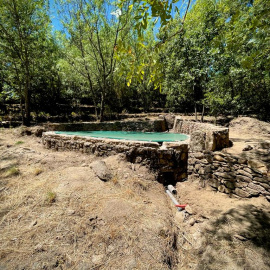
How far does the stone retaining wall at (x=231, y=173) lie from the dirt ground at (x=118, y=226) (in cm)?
20

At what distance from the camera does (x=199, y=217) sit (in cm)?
293

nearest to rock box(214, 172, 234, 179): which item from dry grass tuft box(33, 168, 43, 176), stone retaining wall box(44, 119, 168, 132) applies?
dry grass tuft box(33, 168, 43, 176)

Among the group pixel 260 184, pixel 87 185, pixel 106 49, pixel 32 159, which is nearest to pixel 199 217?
pixel 260 184

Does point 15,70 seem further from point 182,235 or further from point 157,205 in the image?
point 182,235

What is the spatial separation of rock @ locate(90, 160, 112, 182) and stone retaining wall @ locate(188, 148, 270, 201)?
2543 mm

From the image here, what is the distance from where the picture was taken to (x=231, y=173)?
3.50 meters

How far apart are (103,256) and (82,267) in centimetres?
28

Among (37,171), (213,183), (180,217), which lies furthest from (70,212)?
(213,183)

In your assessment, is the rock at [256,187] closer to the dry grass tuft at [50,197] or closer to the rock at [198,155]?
the rock at [198,155]

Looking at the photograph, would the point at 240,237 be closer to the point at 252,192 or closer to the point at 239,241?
the point at 239,241

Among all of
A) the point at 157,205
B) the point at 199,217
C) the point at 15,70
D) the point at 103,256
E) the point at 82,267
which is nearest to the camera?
the point at 82,267

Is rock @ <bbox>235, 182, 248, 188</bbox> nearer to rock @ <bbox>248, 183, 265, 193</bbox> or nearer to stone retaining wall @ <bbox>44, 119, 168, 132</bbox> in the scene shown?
rock @ <bbox>248, 183, 265, 193</bbox>

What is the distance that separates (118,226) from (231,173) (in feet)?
9.59

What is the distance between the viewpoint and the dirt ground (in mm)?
1897
